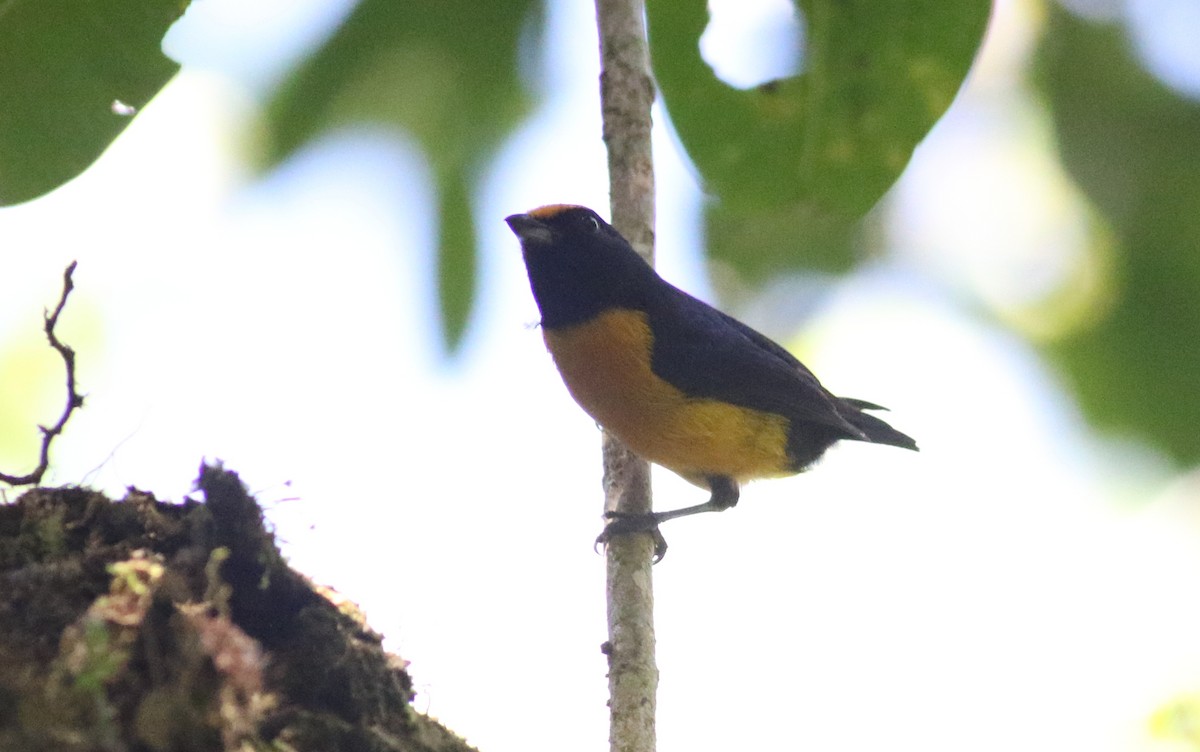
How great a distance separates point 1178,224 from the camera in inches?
194

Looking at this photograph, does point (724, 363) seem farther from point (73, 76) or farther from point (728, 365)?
point (73, 76)

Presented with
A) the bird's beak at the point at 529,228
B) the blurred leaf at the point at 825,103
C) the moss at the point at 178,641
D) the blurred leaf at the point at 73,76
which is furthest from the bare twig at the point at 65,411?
the bird's beak at the point at 529,228

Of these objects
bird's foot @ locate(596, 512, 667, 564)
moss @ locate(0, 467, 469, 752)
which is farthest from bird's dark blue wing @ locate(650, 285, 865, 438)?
moss @ locate(0, 467, 469, 752)

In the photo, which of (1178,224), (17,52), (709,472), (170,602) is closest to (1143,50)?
(1178,224)

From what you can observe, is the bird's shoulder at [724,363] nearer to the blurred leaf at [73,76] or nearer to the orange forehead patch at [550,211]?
the orange forehead patch at [550,211]

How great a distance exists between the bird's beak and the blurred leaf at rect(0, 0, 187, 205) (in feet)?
5.60

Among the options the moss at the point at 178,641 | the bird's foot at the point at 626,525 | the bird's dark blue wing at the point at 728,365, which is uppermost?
the bird's dark blue wing at the point at 728,365

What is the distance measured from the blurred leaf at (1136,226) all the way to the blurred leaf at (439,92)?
2.32m

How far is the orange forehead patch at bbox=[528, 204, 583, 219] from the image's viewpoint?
5225 mm

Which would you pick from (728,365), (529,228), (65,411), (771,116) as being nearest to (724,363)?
(728,365)

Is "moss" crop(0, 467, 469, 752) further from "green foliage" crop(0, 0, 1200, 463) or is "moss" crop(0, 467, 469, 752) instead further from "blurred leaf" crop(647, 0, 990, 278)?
"blurred leaf" crop(647, 0, 990, 278)

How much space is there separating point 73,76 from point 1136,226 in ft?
12.8

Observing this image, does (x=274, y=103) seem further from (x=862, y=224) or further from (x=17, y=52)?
(x=862, y=224)

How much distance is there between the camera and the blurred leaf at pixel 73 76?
3.69 meters
